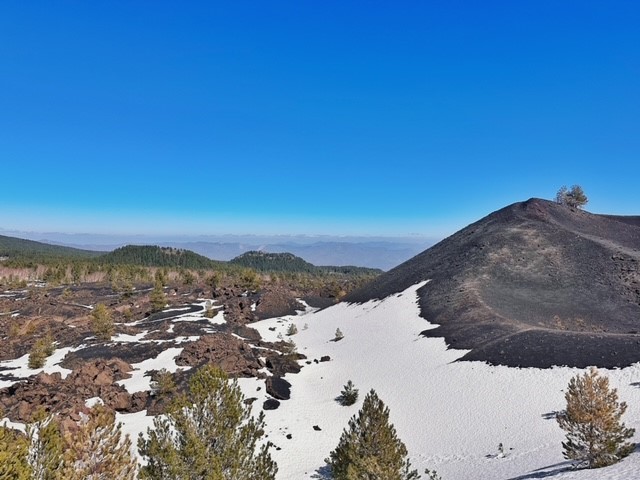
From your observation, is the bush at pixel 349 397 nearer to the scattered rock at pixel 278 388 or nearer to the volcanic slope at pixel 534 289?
the scattered rock at pixel 278 388

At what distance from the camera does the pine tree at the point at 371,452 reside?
13016 millimetres

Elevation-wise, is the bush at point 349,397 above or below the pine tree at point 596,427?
below

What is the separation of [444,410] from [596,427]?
11.6 m

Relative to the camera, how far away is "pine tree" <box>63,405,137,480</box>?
923 centimetres

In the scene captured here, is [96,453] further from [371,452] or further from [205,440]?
[371,452]

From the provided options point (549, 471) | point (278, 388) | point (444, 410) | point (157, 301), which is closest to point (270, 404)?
point (278, 388)

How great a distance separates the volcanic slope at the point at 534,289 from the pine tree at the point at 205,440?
19.6 meters

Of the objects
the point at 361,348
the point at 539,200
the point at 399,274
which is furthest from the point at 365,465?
the point at 539,200

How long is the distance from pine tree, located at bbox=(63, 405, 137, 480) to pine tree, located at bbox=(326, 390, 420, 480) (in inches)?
275

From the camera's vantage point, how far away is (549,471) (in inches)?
561

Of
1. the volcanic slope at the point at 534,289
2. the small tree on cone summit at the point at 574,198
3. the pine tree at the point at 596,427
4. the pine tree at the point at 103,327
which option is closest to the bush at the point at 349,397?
the volcanic slope at the point at 534,289

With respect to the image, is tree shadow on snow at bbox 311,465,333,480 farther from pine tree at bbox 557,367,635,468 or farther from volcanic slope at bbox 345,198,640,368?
volcanic slope at bbox 345,198,640,368

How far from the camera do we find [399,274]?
212ft

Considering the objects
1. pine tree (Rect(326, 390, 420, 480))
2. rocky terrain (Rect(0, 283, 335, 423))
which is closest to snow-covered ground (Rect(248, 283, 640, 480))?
rocky terrain (Rect(0, 283, 335, 423))
